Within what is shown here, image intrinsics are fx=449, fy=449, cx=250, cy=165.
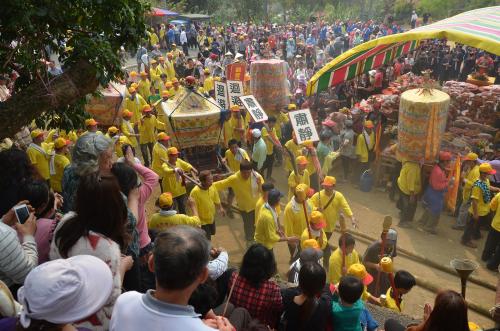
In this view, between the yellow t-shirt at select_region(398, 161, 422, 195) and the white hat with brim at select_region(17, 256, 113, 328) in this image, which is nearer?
the white hat with brim at select_region(17, 256, 113, 328)

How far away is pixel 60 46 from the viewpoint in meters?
4.43

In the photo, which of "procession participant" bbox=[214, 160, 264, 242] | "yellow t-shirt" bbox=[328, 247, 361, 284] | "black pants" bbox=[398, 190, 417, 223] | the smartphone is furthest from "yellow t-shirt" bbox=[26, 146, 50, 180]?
"black pants" bbox=[398, 190, 417, 223]

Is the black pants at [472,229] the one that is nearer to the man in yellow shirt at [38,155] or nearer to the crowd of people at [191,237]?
the crowd of people at [191,237]

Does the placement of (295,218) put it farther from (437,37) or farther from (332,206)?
(437,37)

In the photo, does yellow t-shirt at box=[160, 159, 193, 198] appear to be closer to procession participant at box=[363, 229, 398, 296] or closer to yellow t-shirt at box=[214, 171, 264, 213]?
yellow t-shirt at box=[214, 171, 264, 213]

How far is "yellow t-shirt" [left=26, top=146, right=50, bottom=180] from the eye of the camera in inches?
284

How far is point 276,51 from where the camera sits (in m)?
24.1

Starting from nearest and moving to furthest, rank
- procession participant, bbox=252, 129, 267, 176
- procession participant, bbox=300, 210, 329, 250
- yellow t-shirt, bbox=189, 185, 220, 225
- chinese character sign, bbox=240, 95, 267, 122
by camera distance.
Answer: procession participant, bbox=300, 210, 329, 250 → yellow t-shirt, bbox=189, 185, 220, 225 → procession participant, bbox=252, 129, 267, 176 → chinese character sign, bbox=240, 95, 267, 122

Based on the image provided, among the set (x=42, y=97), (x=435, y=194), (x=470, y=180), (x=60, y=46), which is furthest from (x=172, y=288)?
(x=470, y=180)

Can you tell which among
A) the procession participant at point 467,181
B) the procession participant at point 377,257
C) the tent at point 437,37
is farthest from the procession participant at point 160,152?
the procession participant at point 467,181

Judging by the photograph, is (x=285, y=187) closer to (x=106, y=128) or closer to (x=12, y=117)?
(x=106, y=128)

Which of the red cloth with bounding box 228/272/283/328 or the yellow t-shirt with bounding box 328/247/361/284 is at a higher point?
the red cloth with bounding box 228/272/283/328

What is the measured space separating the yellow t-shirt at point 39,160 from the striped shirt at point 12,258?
4903 millimetres

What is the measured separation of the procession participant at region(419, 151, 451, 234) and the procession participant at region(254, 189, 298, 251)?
316cm
